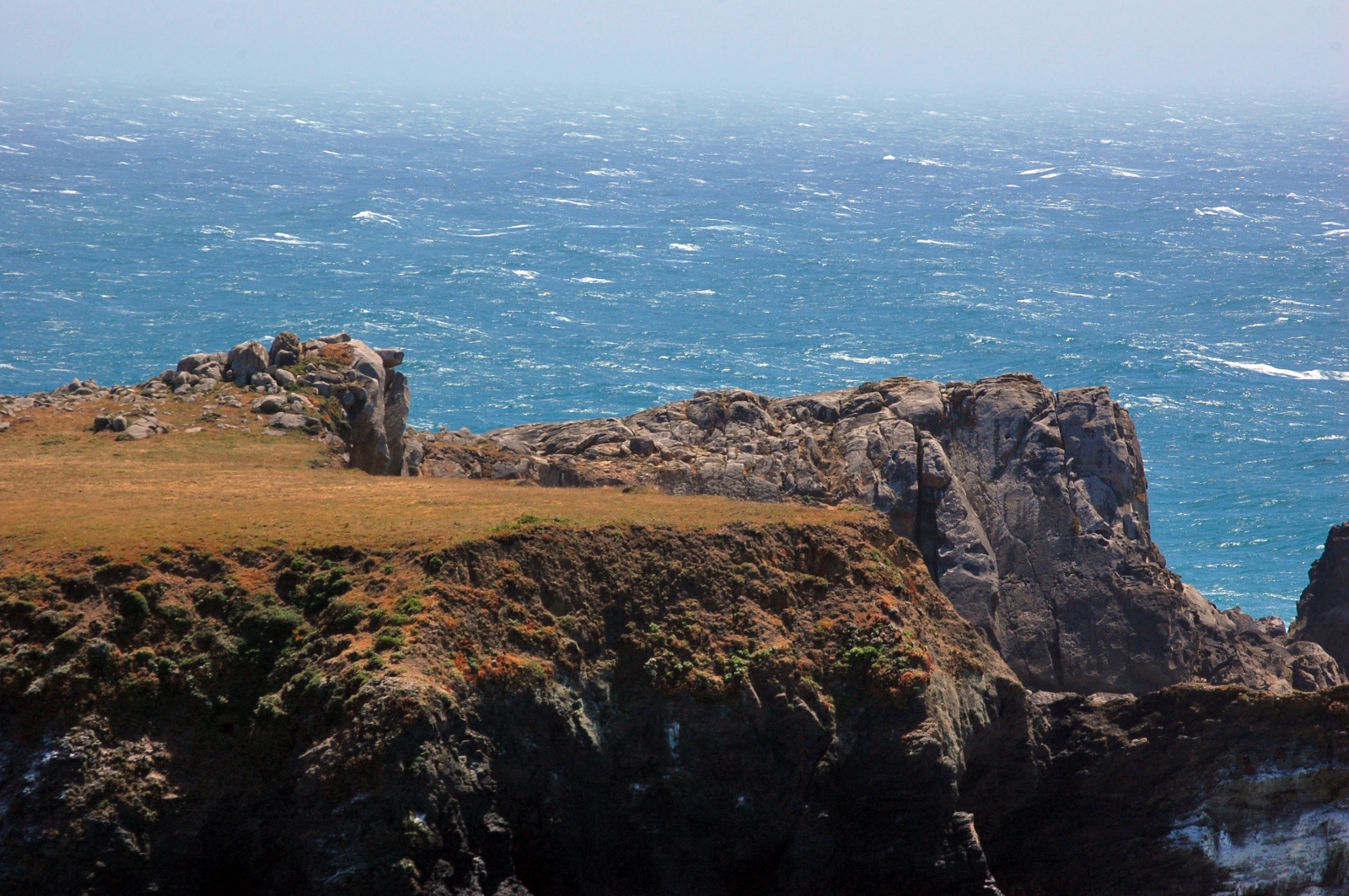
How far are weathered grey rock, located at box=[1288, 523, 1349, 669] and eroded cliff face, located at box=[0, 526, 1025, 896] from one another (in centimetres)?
3588

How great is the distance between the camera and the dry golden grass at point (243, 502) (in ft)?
132

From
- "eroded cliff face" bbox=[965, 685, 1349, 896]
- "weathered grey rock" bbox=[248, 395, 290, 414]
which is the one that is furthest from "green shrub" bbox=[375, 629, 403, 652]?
"weathered grey rock" bbox=[248, 395, 290, 414]

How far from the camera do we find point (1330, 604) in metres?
70.6

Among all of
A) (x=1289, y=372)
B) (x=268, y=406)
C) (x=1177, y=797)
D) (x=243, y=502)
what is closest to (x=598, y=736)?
(x=243, y=502)

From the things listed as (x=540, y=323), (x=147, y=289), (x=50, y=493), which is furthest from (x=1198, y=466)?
(x=147, y=289)

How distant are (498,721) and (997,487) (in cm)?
3613

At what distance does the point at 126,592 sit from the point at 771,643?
20.1 meters

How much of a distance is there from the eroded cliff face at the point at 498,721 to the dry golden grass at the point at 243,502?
1.33m

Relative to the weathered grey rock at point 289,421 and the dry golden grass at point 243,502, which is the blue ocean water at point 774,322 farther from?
the dry golden grass at point 243,502

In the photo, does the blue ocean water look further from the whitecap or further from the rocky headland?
the rocky headland

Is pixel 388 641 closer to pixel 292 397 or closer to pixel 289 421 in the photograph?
pixel 289 421

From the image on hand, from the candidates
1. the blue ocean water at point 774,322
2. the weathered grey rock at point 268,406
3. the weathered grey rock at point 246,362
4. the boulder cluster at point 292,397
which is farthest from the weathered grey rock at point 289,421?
the blue ocean water at point 774,322

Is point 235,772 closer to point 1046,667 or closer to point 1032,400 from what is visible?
point 1046,667

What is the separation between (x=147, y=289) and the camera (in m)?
154
